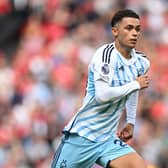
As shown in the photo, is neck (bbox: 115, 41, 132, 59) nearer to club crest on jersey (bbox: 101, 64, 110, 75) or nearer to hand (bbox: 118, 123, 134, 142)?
club crest on jersey (bbox: 101, 64, 110, 75)

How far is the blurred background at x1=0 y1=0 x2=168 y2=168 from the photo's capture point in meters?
14.5

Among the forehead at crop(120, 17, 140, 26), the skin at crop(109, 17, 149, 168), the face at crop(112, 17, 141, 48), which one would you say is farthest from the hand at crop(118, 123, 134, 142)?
the forehead at crop(120, 17, 140, 26)

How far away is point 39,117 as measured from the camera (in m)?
14.9

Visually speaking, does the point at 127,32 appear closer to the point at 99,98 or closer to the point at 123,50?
the point at 123,50

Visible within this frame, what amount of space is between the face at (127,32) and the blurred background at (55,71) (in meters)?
3.81

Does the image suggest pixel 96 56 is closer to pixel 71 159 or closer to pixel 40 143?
pixel 71 159

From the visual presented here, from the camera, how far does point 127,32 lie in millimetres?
9367

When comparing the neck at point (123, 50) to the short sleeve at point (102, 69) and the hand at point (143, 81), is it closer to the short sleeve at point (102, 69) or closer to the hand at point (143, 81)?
the short sleeve at point (102, 69)

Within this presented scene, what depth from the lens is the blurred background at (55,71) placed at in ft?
47.7

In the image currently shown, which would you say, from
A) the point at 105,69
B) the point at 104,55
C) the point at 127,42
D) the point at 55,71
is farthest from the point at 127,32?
the point at 55,71

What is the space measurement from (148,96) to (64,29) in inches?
120

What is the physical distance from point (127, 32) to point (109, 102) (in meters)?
0.64

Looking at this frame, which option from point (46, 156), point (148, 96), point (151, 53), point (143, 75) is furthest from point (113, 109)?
point (151, 53)

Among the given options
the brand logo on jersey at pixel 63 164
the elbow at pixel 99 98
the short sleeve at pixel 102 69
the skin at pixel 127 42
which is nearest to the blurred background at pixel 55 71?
the brand logo on jersey at pixel 63 164
